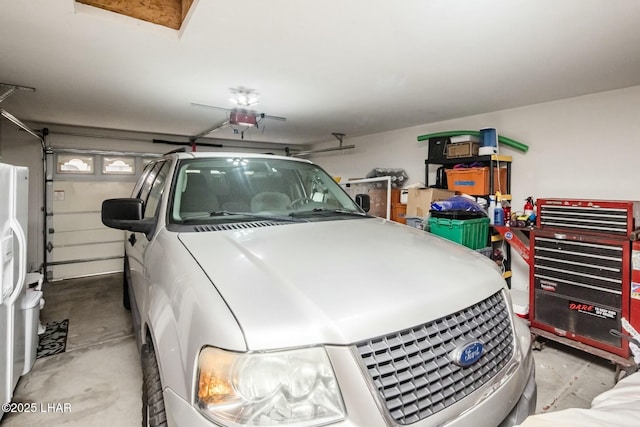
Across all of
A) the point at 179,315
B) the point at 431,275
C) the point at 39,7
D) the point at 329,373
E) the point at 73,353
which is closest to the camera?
the point at 329,373

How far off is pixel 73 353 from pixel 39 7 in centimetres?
291

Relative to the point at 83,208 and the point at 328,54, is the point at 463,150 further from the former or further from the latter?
the point at 83,208

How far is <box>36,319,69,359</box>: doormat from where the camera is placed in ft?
9.81

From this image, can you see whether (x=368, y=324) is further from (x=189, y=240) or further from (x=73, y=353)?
(x=73, y=353)

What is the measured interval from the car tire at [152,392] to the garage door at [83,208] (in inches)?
221

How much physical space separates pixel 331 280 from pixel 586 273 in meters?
2.96

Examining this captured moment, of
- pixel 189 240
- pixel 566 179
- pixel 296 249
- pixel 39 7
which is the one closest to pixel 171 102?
pixel 39 7

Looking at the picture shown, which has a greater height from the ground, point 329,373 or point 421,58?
point 421,58

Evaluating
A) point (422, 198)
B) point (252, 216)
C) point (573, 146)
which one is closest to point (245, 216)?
point (252, 216)

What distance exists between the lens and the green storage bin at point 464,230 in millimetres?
3670

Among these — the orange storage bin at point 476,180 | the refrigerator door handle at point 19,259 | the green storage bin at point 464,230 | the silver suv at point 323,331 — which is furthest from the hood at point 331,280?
the orange storage bin at point 476,180

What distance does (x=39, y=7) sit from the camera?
6.44 ft

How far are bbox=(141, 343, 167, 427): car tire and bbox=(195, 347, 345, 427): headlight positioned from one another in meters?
0.44

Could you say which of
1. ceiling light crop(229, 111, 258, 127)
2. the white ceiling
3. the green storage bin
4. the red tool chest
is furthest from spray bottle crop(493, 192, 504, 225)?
ceiling light crop(229, 111, 258, 127)
